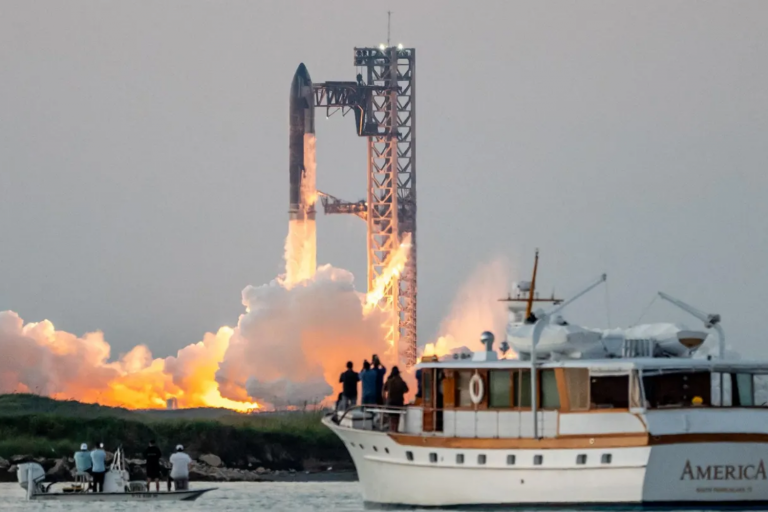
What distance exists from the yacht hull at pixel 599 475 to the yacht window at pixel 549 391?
1.48 meters

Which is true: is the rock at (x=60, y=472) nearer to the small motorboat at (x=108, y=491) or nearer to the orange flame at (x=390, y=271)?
the small motorboat at (x=108, y=491)

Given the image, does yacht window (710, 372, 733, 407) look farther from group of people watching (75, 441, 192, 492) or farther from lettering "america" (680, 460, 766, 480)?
→ group of people watching (75, 441, 192, 492)

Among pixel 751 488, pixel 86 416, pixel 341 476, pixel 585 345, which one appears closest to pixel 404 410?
pixel 585 345

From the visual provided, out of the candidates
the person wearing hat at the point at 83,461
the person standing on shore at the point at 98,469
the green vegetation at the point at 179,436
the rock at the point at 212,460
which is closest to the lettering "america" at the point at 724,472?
the person standing on shore at the point at 98,469

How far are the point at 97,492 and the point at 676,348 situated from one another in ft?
64.7

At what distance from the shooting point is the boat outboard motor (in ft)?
224

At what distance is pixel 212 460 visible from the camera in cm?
9462

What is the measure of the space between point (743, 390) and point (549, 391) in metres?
4.99

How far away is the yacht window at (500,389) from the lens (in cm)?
5578

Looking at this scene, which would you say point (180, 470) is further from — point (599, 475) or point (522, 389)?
point (599, 475)

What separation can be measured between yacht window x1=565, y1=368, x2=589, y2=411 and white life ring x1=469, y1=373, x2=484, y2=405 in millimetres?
2569

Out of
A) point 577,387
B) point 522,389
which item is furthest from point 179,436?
point 577,387

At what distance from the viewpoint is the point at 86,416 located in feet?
327

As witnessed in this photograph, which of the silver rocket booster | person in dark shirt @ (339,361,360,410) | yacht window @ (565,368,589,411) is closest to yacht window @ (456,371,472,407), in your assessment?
yacht window @ (565,368,589,411)
